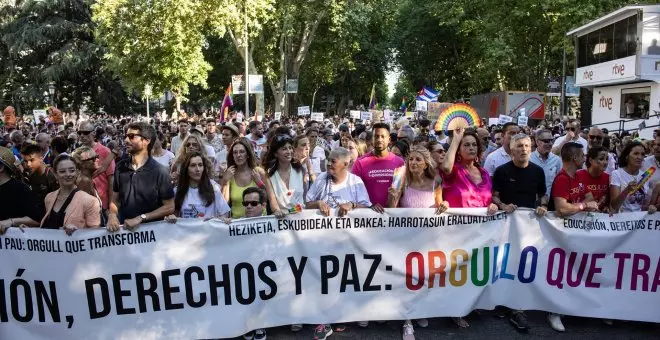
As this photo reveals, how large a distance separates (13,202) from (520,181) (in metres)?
4.31

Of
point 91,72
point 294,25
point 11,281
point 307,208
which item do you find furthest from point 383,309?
point 91,72

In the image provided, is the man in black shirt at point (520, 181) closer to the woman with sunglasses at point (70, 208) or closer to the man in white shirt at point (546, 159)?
the man in white shirt at point (546, 159)

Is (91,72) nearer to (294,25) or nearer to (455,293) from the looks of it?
(294,25)

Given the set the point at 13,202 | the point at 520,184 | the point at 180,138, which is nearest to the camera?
the point at 13,202

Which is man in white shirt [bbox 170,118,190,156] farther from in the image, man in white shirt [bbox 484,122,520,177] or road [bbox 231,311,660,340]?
road [bbox 231,311,660,340]

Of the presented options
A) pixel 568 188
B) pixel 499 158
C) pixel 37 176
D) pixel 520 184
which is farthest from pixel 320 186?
pixel 37 176

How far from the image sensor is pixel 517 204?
5.64 meters

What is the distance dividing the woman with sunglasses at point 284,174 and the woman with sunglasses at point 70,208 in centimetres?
160

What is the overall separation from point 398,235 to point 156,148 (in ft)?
13.4

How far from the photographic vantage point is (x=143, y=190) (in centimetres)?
526

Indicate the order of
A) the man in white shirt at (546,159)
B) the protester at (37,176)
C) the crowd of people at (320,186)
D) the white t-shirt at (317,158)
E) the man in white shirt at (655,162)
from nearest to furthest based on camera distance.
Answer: the crowd of people at (320,186) < the man in white shirt at (655,162) < the protester at (37,176) < the man in white shirt at (546,159) < the white t-shirt at (317,158)

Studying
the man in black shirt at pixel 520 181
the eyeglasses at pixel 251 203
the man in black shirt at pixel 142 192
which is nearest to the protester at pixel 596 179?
the man in black shirt at pixel 520 181

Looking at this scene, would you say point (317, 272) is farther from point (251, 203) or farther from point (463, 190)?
point (463, 190)

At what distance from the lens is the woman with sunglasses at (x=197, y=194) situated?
5.34 m
